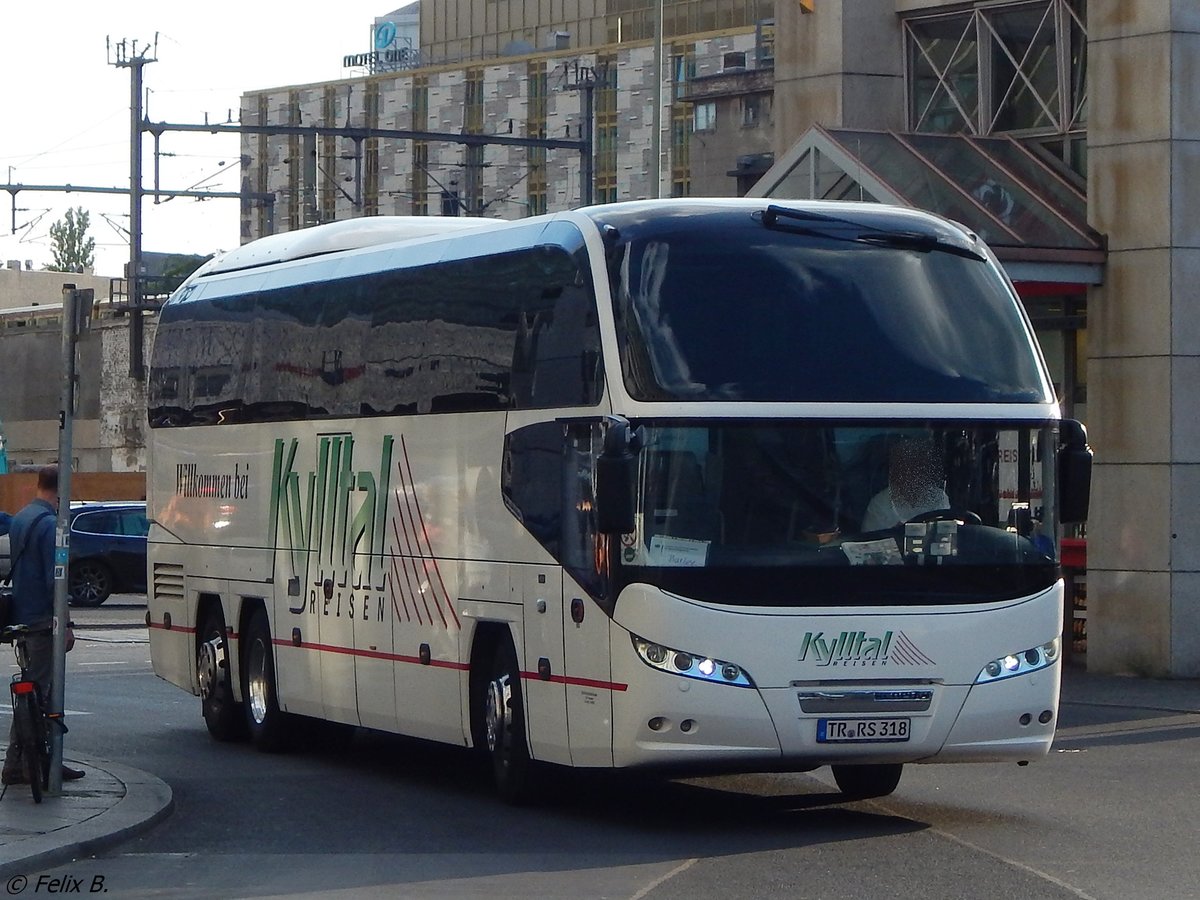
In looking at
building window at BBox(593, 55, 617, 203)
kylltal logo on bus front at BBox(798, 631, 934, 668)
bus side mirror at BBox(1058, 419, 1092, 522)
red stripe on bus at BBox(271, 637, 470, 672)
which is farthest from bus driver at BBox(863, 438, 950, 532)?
building window at BBox(593, 55, 617, 203)

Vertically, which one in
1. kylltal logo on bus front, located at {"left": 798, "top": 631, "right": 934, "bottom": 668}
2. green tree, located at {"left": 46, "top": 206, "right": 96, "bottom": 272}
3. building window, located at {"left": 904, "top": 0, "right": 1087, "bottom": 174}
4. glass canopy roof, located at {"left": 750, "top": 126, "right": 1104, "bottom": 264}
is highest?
green tree, located at {"left": 46, "top": 206, "right": 96, "bottom": 272}

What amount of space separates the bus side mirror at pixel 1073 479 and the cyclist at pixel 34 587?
5786 millimetres

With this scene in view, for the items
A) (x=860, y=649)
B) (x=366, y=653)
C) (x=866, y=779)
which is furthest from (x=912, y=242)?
(x=366, y=653)

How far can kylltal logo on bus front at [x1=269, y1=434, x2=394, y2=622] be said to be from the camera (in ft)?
50.8

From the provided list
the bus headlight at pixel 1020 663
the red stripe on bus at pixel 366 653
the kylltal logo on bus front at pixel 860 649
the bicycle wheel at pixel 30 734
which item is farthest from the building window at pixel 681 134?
the kylltal logo on bus front at pixel 860 649

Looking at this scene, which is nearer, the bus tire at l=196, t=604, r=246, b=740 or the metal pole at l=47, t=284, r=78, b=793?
the metal pole at l=47, t=284, r=78, b=793

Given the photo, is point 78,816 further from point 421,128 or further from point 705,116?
point 421,128

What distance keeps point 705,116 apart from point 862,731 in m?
80.1

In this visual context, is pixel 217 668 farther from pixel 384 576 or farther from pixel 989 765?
pixel 989 765

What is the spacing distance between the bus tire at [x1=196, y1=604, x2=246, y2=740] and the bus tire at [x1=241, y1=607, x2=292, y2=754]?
0.57ft

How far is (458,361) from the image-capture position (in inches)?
564

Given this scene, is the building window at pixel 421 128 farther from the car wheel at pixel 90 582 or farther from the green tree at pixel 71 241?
the car wheel at pixel 90 582

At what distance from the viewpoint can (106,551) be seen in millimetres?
→ 39281

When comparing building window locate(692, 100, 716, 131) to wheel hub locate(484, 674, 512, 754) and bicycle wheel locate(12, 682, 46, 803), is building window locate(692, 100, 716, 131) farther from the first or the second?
bicycle wheel locate(12, 682, 46, 803)
